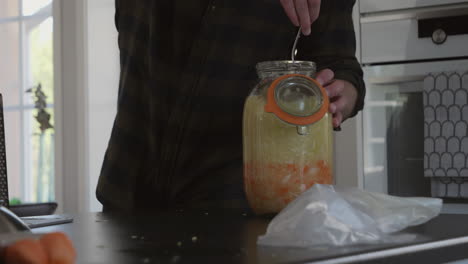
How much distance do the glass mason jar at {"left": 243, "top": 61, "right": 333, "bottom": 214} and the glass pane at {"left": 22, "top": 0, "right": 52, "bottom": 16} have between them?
3101 millimetres

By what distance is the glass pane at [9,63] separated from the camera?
3.89 meters

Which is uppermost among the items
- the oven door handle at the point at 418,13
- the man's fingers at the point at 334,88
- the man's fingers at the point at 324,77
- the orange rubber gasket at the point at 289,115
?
the oven door handle at the point at 418,13

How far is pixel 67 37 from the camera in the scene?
3213 millimetres

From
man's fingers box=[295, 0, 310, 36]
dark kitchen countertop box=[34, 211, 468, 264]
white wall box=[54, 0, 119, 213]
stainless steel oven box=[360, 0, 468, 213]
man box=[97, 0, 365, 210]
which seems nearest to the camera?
dark kitchen countertop box=[34, 211, 468, 264]

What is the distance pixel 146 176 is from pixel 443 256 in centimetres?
72

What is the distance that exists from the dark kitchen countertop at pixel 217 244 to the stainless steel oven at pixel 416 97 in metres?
1.46

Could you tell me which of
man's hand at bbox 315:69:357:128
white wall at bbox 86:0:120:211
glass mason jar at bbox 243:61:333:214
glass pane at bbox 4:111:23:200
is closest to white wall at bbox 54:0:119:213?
white wall at bbox 86:0:120:211

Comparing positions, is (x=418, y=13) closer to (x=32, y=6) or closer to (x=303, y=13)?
(x=303, y=13)

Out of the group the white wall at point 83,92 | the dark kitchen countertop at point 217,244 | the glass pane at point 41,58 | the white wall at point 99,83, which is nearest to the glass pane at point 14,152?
the glass pane at point 41,58

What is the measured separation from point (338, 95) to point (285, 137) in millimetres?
202

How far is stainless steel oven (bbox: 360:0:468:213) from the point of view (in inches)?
87.4

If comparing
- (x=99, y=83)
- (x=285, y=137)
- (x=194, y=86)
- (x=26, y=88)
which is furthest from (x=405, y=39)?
(x=26, y=88)

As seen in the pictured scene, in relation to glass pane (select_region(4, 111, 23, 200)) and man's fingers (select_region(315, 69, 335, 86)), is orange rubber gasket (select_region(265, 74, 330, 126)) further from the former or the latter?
glass pane (select_region(4, 111, 23, 200))

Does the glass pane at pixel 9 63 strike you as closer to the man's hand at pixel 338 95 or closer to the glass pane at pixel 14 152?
the glass pane at pixel 14 152
